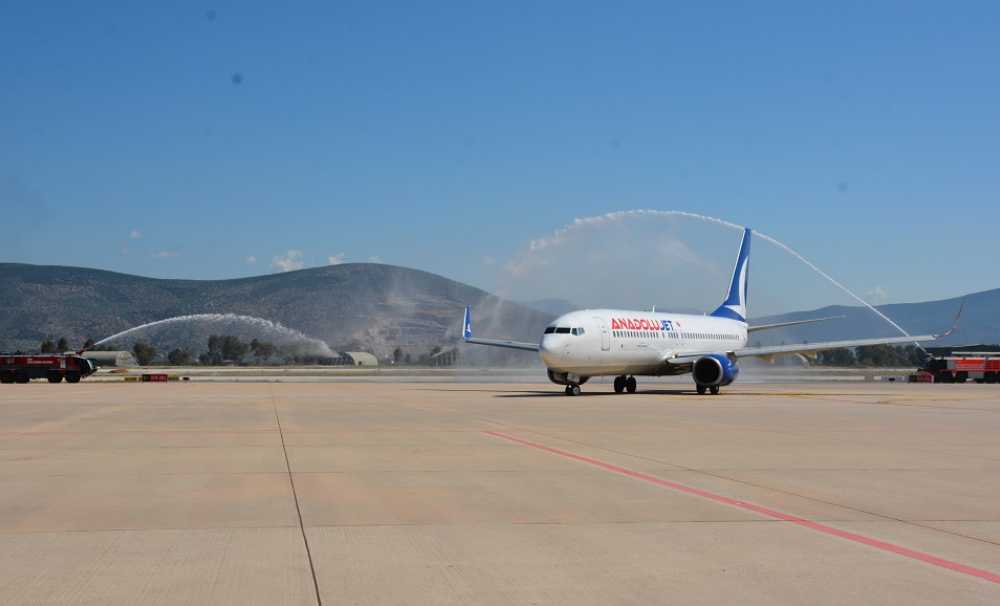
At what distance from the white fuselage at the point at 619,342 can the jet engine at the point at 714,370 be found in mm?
1775

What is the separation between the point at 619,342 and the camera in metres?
47.2

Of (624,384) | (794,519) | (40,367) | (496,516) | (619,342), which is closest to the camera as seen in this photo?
(794,519)

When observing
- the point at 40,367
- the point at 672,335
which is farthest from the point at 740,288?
the point at 40,367

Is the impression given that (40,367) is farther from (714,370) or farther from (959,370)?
(959,370)

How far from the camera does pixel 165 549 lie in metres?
9.66

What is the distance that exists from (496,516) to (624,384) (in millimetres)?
41484

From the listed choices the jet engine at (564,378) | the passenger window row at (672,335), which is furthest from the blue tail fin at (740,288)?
the jet engine at (564,378)

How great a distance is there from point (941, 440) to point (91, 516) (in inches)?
720

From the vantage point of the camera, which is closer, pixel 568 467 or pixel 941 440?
pixel 568 467

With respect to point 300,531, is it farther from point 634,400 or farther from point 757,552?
point 634,400

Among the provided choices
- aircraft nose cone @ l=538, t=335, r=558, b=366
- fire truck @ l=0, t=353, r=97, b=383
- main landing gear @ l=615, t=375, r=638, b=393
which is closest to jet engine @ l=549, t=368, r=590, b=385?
aircraft nose cone @ l=538, t=335, r=558, b=366

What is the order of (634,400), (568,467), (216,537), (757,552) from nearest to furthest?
(757,552) < (216,537) < (568,467) < (634,400)

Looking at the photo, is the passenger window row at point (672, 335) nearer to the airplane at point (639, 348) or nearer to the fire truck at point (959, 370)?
the airplane at point (639, 348)

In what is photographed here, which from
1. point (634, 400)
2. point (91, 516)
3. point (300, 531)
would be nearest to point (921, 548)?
point (300, 531)
